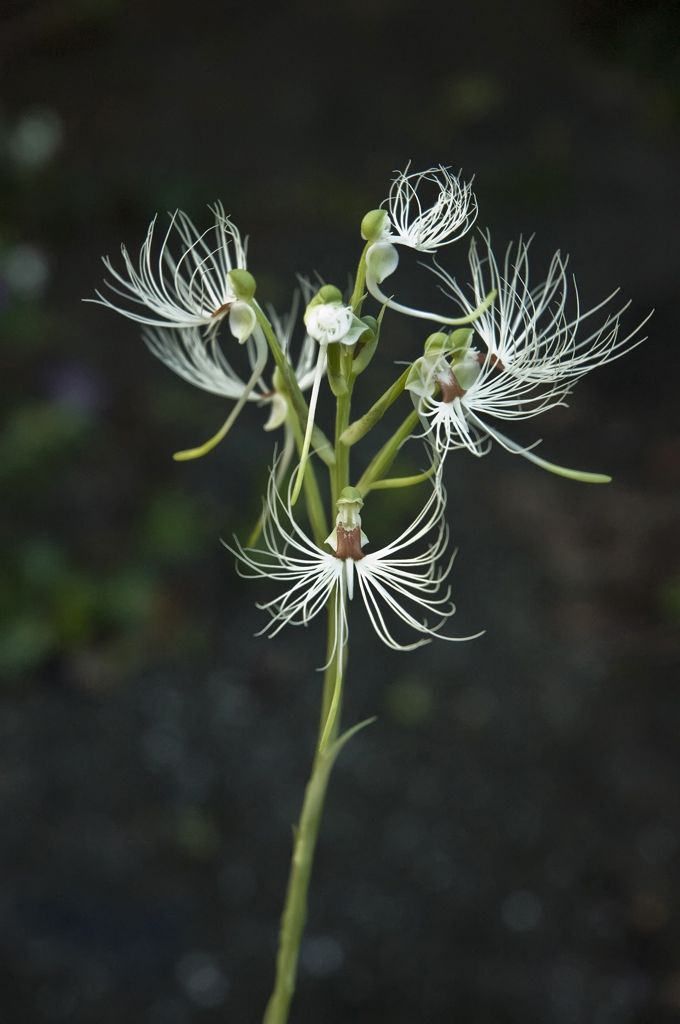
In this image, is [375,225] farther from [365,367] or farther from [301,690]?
[301,690]

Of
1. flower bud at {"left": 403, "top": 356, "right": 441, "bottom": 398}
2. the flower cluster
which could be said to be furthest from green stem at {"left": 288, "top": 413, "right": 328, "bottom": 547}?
flower bud at {"left": 403, "top": 356, "right": 441, "bottom": 398}

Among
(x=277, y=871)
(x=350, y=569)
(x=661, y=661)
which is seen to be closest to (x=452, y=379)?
(x=350, y=569)

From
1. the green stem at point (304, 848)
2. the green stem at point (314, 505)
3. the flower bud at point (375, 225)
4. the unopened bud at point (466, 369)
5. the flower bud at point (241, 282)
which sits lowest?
the green stem at point (304, 848)

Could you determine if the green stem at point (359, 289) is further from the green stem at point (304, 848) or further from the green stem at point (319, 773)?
the green stem at point (304, 848)

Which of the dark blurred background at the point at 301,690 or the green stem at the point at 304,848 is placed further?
the dark blurred background at the point at 301,690

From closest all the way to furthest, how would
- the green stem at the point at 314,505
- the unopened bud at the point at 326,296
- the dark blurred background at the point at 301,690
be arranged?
the unopened bud at the point at 326,296
the green stem at the point at 314,505
the dark blurred background at the point at 301,690

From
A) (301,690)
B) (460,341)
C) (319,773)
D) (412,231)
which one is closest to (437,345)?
(460,341)

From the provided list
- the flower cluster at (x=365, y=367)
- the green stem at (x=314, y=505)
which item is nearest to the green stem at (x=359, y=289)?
the flower cluster at (x=365, y=367)

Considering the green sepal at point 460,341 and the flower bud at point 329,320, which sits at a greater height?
the green sepal at point 460,341
